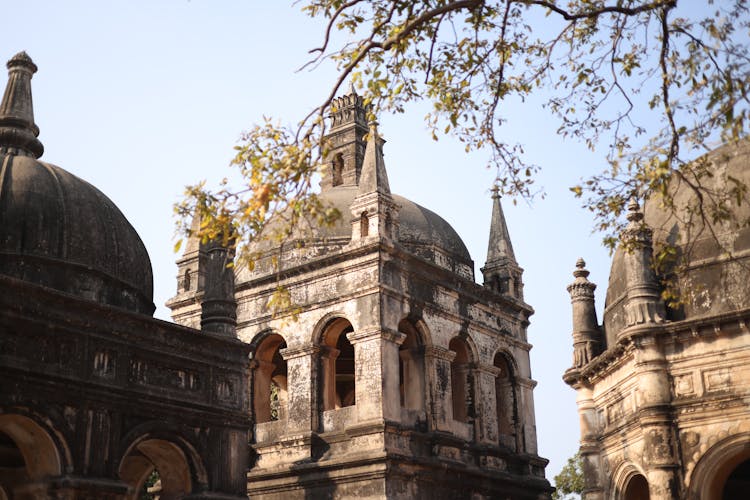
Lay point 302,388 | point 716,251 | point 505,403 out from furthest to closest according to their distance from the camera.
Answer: point 505,403, point 302,388, point 716,251

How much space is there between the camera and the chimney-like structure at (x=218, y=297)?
44.8 ft

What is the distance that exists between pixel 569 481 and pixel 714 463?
25186mm

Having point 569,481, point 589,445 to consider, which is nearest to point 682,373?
point 589,445

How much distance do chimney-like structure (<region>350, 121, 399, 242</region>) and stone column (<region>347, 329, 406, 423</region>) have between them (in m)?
2.09

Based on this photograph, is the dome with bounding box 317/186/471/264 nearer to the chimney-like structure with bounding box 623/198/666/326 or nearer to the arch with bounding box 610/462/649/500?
the chimney-like structure with bounding box 623/198/666/326

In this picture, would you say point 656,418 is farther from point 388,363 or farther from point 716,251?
point 388,363

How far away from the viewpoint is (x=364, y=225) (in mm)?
18875

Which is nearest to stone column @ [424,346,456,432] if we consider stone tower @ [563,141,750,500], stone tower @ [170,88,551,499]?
stone tower @ [170,88,551,499]

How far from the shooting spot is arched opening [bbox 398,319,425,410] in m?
18.9

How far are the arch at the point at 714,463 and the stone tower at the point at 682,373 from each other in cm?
1

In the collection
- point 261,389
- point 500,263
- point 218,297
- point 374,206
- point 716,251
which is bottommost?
point 218,297

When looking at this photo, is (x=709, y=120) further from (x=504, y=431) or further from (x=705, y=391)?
(x=504, y=431)

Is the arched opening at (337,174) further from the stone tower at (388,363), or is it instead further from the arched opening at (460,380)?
the arched opening at (460,380)

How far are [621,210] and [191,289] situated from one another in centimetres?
1374
